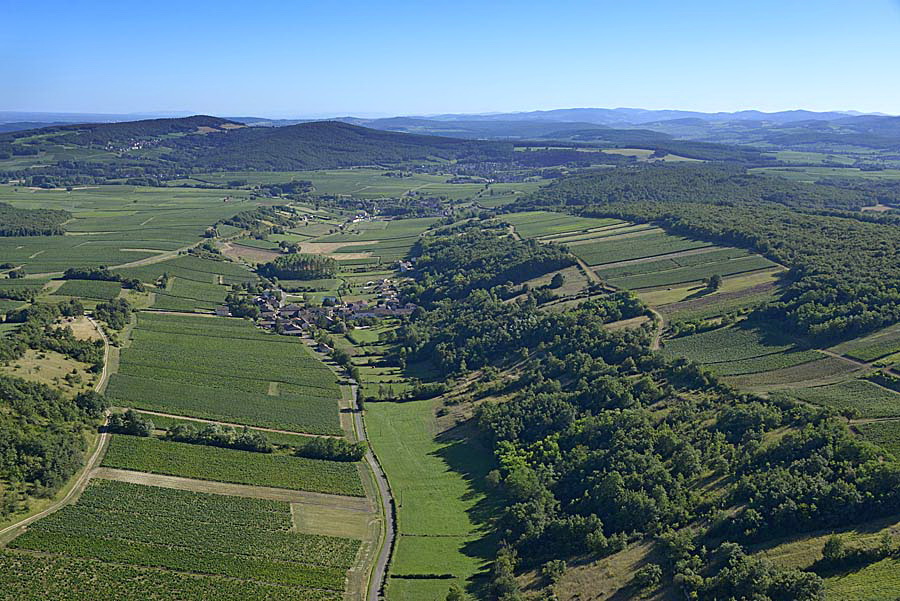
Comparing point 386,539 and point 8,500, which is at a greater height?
point 8,500

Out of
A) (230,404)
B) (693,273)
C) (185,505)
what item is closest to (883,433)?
(693,273)

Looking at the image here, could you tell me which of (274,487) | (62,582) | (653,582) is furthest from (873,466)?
(62,582)

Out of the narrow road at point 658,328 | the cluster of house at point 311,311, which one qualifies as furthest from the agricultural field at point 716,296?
the cluster of house at point 311,311

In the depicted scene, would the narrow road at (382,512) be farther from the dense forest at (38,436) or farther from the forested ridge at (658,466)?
the dense forest at (38,436)

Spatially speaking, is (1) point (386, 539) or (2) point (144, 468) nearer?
(1) point (386, 539)

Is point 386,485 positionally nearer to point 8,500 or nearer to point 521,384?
point 521,384

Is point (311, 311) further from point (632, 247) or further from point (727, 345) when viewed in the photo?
point (727, 345)
